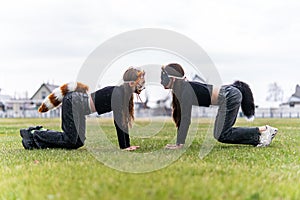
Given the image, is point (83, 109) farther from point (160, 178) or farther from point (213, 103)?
point (160, 178)

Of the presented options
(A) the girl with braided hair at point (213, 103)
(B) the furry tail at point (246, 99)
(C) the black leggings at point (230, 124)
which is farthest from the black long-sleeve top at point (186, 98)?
(B) the furry tail at point (246, 99)

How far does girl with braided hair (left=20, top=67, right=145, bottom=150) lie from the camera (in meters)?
6.55

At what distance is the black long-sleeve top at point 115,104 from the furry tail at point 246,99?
2.20 metres

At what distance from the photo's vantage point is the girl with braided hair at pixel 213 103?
665 centimetres

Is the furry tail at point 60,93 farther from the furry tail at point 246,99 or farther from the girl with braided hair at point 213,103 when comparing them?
the furry tail at point 246,99

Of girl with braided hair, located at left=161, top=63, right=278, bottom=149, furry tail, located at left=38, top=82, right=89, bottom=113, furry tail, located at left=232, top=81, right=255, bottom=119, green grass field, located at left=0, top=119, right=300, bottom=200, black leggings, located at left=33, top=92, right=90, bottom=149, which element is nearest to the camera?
green grass field, located at left=0, top=119, right=300, bottom=200

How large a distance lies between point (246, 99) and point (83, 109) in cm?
292

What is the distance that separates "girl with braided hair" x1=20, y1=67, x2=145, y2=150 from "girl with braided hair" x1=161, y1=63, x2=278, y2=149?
0.56 meters

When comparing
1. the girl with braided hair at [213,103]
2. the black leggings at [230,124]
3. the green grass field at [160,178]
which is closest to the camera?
the green grass field at [160,178]

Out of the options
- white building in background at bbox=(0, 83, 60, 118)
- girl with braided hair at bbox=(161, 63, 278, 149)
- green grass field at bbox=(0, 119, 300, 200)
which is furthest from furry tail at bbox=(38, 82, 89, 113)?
white building in background at bbox=(0, 83, 60, 118)

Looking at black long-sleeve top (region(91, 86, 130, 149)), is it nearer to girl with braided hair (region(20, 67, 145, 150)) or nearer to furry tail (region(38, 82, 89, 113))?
girl with braided hair (region(20, 67, 145, 150))

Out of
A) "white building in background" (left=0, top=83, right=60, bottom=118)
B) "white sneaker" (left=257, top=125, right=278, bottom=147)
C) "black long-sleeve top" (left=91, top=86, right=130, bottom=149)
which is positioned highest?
"black long-sleeve top" (left=91, top=86, right=130, bottom=149)

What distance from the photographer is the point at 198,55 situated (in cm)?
640

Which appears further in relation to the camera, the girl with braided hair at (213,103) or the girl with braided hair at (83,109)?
the girl with braided hair at (213,103)
